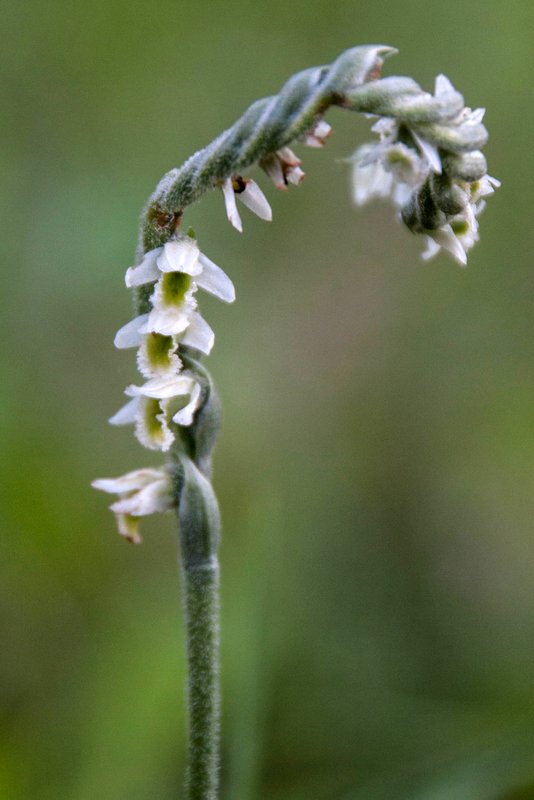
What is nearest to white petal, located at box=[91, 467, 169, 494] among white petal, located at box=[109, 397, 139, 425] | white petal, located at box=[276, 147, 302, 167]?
white petal, located at box=[109, 397, 139, 425]

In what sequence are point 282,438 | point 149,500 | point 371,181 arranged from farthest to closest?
point 282,438, point 371,181, point 149,500

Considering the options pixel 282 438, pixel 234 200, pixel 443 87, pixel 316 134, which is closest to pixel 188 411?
pixel 234 200

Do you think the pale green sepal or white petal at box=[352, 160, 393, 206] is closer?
the pale green sepal

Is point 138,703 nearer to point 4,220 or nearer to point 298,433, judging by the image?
point 298,433

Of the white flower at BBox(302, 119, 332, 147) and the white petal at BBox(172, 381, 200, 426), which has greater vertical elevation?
the white flower at BBox(302, 119, 332, 147)

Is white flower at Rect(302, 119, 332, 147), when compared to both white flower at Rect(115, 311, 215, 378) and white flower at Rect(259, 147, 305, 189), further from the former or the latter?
white flower at Rect(115, 311, 215, 378)

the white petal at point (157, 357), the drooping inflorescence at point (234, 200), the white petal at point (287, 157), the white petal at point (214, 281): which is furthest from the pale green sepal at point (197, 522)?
the white petal at point (287, 157)

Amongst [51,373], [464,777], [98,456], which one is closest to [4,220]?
[51,373]

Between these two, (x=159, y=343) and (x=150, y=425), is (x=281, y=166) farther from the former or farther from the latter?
(x=150, y=425)
